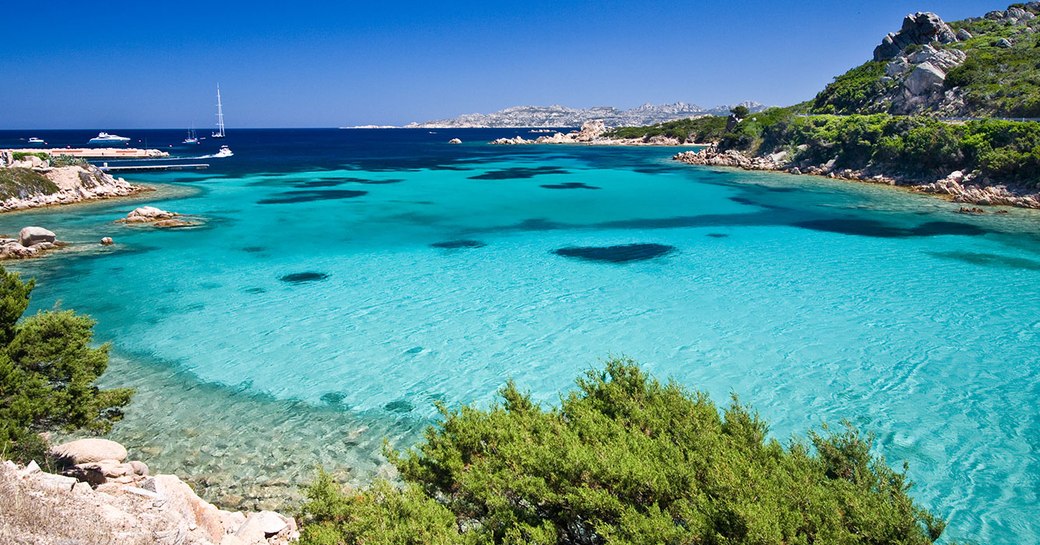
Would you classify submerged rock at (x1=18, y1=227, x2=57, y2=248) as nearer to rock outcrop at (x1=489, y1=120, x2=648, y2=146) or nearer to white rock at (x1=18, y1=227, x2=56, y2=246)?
white rock at (x1=18, y1=227, x2=56, y2=246)

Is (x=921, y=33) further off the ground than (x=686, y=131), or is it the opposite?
(x=921, y=33)

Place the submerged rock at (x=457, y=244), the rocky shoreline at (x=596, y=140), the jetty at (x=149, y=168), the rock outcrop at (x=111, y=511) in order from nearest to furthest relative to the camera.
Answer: the rock outcrop at (x=111, y=511)
the submerged rock at (x=457, y=244)
the jetty at (x=149, y=168)
the rocky shoreline at (x=596, y=140)

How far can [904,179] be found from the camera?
49.7m

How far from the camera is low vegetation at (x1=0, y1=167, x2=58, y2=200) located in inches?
1507

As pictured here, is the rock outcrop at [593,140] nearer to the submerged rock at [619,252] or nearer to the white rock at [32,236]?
the submerged rock at [619,252]

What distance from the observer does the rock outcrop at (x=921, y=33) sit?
76.8 meters

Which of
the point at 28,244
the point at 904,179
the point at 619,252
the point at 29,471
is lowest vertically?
the point at 619,252

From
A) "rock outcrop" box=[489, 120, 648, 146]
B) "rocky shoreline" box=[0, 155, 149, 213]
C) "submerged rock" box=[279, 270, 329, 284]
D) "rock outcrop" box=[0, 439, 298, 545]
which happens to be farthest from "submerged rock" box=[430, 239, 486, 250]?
"rock outcrop" box=[489, 120, 648, 146]

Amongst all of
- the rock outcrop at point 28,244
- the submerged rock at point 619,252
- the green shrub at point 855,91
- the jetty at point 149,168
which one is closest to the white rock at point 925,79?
the green shrub at point 855,91

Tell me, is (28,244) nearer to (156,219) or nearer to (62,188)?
(156,219)

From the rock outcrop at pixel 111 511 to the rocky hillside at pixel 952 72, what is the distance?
2556 inches

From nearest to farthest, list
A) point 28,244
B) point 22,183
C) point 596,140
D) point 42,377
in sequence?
1. point 42,377
2. point 28,244
3. point 22,183
4. point 596,140

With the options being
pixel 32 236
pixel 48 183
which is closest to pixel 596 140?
pixel 48 183

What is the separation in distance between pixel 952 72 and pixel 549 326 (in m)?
68.0
